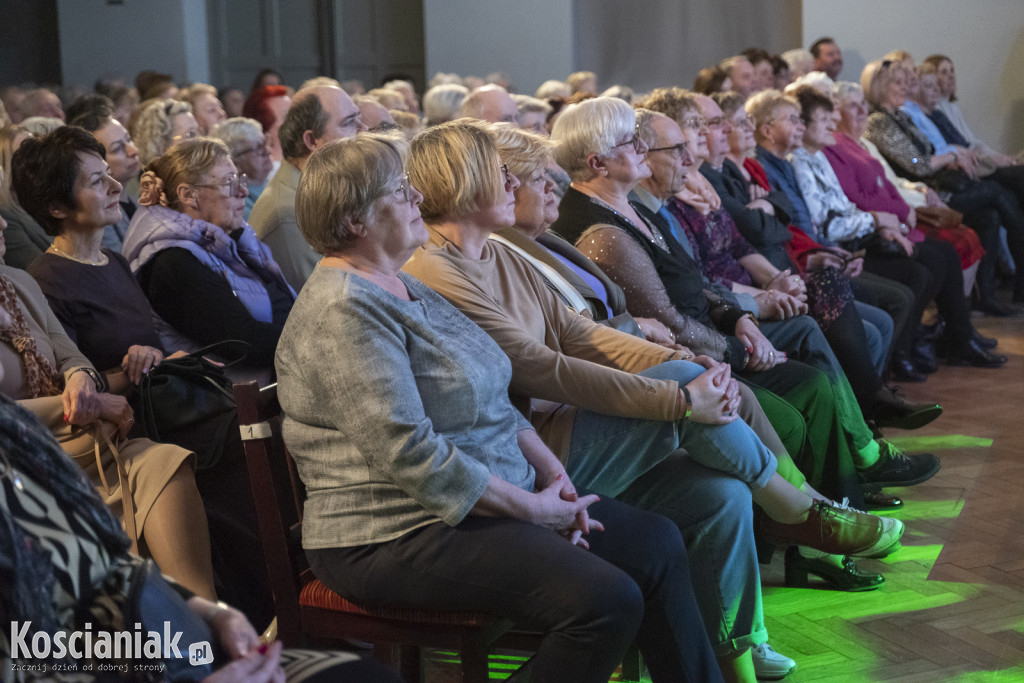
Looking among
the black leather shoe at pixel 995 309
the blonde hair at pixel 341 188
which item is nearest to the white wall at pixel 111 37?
the black leather shoe at pixel 995 309

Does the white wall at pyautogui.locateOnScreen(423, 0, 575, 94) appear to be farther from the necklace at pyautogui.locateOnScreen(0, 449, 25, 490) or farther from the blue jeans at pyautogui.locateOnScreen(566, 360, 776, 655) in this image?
the necklace at pyautogui.locateOnScreen(0, 449, 25, 490)

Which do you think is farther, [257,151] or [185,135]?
[185,135]

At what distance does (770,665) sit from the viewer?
2266 mm

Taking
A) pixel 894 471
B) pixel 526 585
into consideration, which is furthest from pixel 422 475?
pixel 894 471

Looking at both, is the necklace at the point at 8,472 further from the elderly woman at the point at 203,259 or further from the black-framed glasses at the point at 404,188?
the elderly woman at the point at 203,259

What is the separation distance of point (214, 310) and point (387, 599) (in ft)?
→ 4.08

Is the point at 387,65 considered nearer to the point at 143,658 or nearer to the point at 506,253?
the point at 506,253

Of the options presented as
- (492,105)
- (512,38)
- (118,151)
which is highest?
(512,38)

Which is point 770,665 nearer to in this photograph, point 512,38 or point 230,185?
point 230,185

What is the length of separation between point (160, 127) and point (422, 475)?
3.18 m

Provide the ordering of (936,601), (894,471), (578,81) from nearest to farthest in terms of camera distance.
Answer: (936,601) → (894,471) → (578,81)

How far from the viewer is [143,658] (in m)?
1.28

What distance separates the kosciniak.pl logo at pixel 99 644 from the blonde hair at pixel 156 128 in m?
3.39

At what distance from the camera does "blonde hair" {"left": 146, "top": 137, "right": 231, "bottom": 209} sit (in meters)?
2.98
